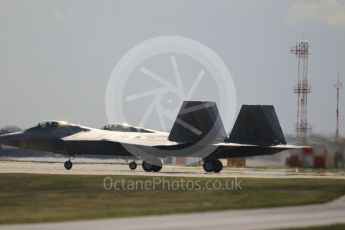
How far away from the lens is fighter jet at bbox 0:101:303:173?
2089 inches

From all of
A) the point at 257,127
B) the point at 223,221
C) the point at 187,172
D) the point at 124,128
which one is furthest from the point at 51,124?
the point at 223,221

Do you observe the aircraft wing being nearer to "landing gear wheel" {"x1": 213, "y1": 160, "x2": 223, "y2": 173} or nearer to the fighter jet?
the fighter jet

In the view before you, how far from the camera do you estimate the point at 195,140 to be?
53.7 metres

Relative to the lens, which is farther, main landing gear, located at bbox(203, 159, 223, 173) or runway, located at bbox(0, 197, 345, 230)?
main landing gear, located at bbox(203, 159, 223, 173)

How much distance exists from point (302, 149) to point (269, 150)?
2.76 m

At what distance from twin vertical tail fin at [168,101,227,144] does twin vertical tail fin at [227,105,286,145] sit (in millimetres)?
1246

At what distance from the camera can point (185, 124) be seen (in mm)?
54156

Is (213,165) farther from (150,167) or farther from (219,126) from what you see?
(150,167)

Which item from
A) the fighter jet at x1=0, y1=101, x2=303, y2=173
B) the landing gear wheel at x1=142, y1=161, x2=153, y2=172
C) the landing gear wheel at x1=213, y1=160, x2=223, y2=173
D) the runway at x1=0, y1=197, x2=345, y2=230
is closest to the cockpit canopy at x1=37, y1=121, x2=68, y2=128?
the fighter jet at x1=0, y1=101, x2=303, y2=173

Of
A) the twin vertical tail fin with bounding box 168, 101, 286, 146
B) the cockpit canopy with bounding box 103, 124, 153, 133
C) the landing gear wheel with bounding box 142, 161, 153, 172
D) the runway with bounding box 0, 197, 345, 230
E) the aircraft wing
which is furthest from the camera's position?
the cockpit canopy with bounding box 103, 124, 153, 133

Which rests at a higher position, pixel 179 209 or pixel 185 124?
pixel 185 124

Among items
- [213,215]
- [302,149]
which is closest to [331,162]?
[302,149]

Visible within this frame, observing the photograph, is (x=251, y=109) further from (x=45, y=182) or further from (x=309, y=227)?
(x=309, y=227)

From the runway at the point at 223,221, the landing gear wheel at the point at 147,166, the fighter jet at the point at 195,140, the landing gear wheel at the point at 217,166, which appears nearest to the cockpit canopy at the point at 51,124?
the fighter jet at the point at 195,140
